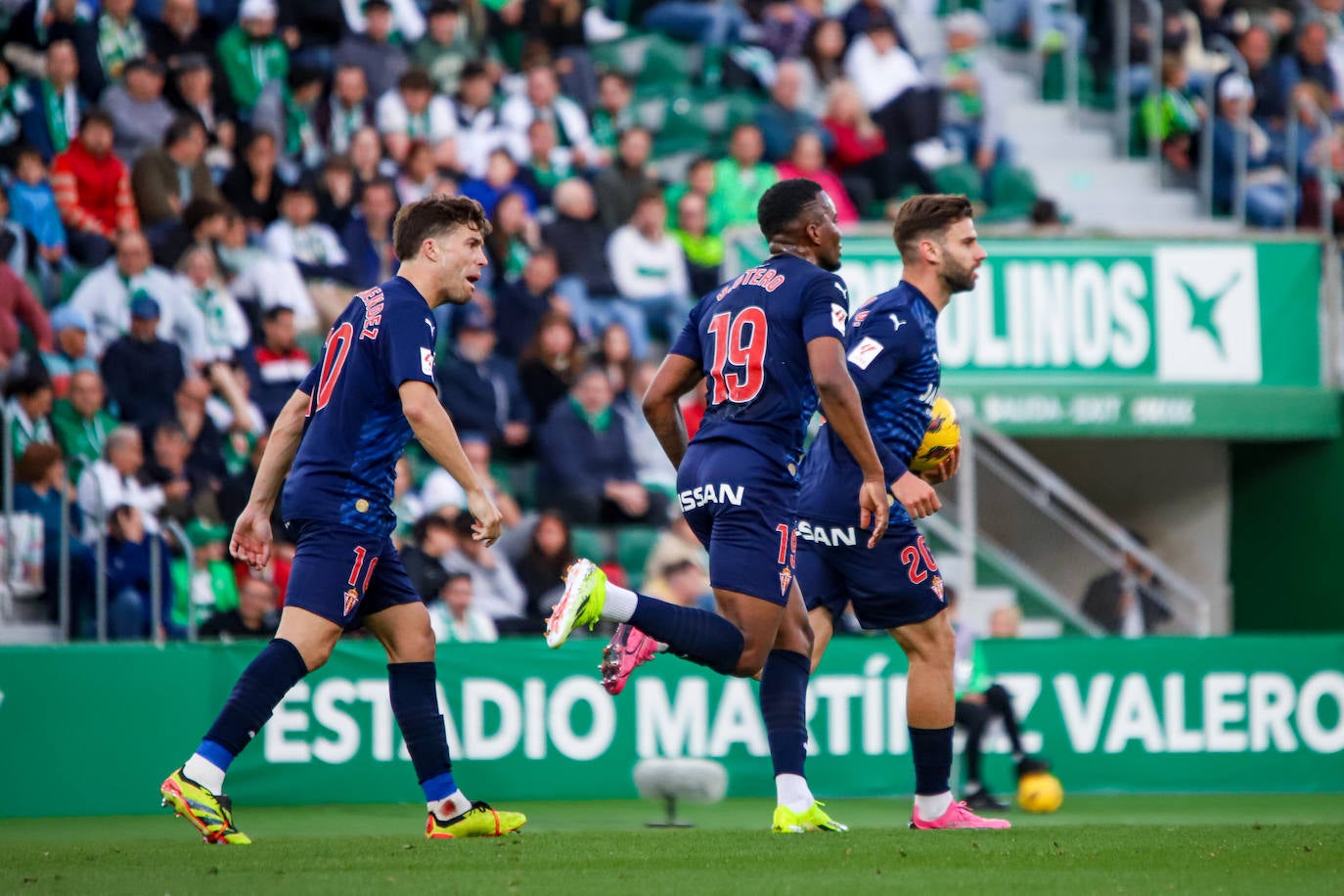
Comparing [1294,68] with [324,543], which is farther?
[1294,68]

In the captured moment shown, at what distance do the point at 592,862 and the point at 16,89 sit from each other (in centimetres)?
1010

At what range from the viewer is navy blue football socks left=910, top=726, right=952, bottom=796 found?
7.65 m

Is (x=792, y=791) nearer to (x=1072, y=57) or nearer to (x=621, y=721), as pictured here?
(x=621, y=721)

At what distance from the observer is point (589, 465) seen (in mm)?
14250

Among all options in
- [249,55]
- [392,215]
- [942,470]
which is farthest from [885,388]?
[249,55]

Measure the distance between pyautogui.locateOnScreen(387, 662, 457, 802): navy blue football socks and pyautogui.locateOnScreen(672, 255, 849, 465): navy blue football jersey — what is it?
4.50ft

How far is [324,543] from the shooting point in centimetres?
700

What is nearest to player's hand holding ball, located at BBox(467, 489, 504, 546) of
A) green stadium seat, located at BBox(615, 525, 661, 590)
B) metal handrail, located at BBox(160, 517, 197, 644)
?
metal handrail, located at BBox(160, 517, 197, 644)

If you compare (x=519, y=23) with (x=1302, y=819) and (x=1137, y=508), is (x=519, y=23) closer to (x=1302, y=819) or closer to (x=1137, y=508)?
(x=1137, y=508)

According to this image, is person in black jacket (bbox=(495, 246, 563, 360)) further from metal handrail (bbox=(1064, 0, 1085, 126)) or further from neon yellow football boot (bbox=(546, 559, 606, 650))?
neon yellow football boot (bbox=(546, 559, 606, 650))

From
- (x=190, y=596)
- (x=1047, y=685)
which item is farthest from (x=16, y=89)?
(x=1047, y=685)

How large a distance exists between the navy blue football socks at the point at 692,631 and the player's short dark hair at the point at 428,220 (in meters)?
1.60

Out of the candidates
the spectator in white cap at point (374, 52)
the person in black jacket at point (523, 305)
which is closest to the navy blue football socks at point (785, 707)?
the person in black jacket at point (523, 305)

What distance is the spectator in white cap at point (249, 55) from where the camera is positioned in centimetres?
1541
